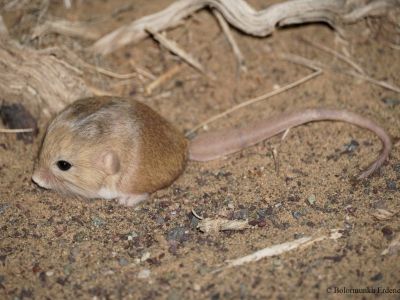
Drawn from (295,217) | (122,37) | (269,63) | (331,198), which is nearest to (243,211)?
(295,217)

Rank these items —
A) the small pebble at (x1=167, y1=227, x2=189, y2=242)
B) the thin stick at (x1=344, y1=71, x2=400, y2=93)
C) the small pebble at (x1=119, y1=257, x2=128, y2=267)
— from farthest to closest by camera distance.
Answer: the thin stick at (x1=344, y1=71, x2=400, y2=93) → the small pebble at (x1=167, y1=227, x2=189, y2=242) → the small pebble at (x1=119, y1=257, x2=128, y2=267)

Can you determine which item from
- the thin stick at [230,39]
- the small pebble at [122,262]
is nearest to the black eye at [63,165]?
the small pebble at [122,262]

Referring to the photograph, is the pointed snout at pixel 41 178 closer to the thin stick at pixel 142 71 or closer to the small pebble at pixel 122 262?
the small pebble at pixel 122 262

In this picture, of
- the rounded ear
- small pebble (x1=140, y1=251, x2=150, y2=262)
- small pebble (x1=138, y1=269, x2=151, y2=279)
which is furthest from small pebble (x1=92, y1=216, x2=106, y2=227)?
small pebble (x1=138, y1=269, x2=151, y2=279)

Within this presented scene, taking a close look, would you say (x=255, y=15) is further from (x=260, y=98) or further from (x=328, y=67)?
(x=328, y=67)

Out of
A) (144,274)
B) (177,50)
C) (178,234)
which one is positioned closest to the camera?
(144,274)

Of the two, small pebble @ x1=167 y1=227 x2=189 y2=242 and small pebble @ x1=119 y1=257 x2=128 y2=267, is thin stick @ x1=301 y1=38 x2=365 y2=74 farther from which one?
small pebble @ x1=119 y1=257 x2=128 y2=267

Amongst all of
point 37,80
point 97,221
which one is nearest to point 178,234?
point 97,221
